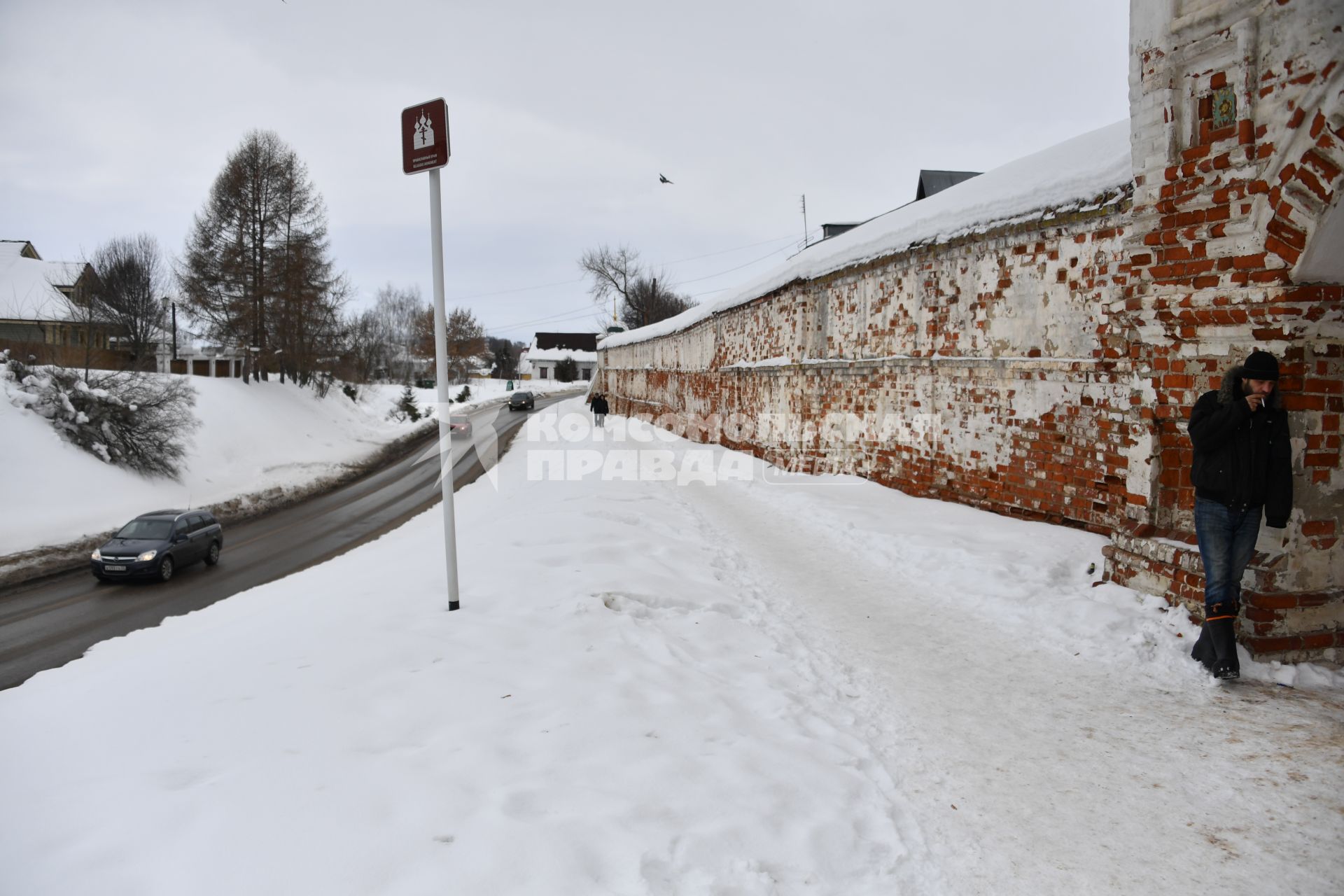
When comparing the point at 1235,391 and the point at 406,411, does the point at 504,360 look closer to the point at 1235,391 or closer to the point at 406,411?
the point at 406,411

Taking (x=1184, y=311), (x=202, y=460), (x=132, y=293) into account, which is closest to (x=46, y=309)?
(x=132, y=293)

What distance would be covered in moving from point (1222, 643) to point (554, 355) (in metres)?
96.3

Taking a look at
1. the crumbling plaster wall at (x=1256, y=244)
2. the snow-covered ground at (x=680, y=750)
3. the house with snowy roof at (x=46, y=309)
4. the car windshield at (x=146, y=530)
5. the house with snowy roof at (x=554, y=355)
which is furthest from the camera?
the house with snowy roof at (x=554, y=355)

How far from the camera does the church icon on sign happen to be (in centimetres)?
514

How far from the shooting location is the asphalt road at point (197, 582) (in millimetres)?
10016

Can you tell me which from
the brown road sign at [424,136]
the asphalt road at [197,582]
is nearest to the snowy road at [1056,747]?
the brown road sign at [424,136]

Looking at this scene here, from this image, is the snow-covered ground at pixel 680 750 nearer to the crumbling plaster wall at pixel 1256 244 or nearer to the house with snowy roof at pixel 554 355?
the crumbling plaster wall at pixel 1256 244

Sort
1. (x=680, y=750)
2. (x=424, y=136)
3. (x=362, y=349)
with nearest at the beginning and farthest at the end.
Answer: (x=680, y=750) < (x=424, y=136) < (x=362, y=349)

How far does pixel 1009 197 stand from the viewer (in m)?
8.05

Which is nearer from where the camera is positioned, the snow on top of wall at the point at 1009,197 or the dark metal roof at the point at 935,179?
the snow on top of wall at the point at 1009,197

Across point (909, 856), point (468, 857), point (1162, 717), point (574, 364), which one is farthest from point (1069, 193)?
point (574, 364)

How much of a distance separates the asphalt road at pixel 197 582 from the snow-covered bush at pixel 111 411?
165 inches

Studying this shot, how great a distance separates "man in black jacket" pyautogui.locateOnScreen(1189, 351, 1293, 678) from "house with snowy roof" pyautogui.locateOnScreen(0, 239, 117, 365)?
27315 mm

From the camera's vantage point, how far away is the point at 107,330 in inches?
1086
